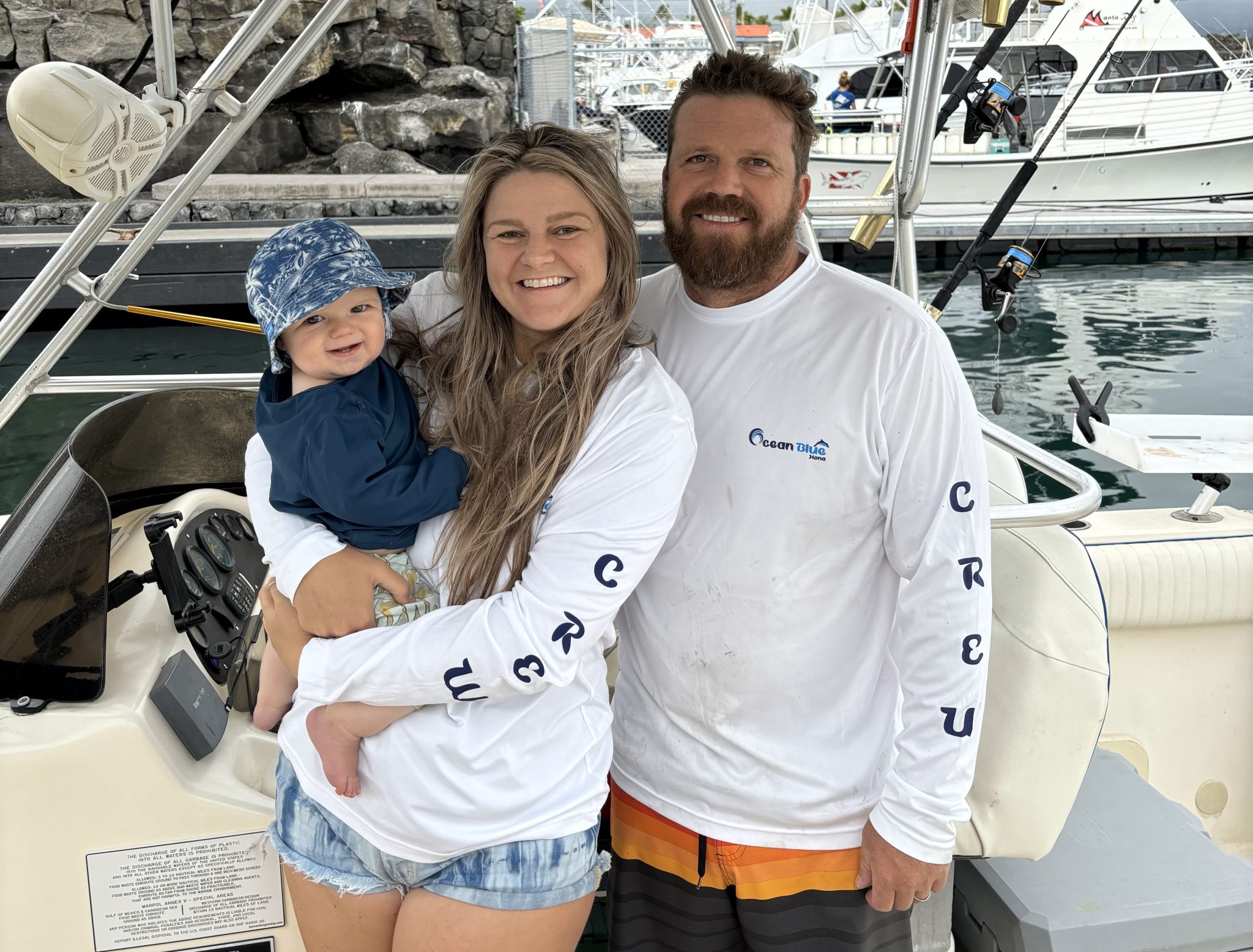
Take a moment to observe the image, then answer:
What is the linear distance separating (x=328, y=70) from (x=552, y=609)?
61.0ft

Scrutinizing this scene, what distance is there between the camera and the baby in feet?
4.39

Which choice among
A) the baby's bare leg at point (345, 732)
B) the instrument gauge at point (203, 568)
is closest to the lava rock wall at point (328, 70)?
the instrument gauge at point (203, 568)

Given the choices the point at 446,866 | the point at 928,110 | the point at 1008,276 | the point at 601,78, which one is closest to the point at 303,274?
the point at 446,866

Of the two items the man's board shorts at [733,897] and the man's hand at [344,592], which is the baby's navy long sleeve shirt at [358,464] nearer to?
the man's hand at [344,592]

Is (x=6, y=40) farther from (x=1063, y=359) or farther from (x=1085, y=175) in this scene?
(x=1085, y=175)

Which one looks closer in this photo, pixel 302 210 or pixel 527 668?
pixel 527 668

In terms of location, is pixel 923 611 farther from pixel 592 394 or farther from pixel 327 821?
pixel 327 821

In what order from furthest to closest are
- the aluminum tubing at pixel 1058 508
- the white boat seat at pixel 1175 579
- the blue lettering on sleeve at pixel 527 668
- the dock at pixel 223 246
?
the dock at pixel 223 246 < the white boat seat at pixel 1175 579 < the aluminum tubing at pixel 1058 508 < the blue lettering on sleeve at pixel 527 668

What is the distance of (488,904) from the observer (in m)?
1.29

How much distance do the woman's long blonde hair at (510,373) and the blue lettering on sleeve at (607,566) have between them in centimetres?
12

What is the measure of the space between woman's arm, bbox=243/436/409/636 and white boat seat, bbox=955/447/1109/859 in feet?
3.68

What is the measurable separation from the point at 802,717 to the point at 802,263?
2.40ft

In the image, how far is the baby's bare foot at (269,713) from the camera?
1.72 metres

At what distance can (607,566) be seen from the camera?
4.16ft
